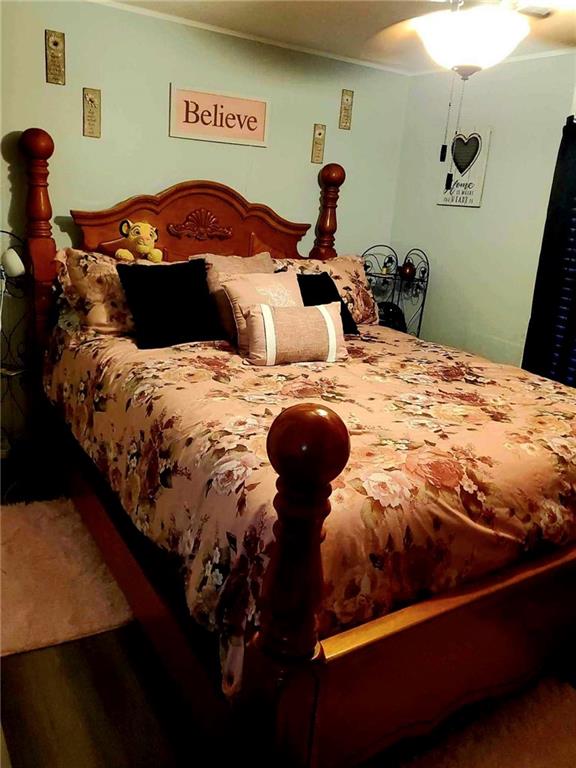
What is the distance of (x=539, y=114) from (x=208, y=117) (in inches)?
62.6

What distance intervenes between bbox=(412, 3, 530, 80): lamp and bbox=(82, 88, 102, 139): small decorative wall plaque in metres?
1.48

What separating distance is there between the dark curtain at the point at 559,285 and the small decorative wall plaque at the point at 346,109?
120 cm

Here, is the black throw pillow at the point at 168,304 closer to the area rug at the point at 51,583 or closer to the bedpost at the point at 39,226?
the bedpost at the point at 39,226

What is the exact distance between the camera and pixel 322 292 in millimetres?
2910

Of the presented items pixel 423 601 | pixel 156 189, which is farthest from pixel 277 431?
pixel 156 189

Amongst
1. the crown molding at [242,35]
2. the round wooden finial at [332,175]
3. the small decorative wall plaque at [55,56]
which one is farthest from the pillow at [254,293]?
the crown molding at [242,35]

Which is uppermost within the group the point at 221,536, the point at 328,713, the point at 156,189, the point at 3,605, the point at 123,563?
the point at 156,189

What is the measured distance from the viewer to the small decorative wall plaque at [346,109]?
3.43 m

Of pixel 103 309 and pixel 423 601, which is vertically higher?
pixel 103 309

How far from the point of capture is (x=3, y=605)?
202cm

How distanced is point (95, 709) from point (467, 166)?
9.81 ft

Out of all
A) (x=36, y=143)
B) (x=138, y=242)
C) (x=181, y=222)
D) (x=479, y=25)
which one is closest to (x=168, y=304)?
(x=138, y=242)

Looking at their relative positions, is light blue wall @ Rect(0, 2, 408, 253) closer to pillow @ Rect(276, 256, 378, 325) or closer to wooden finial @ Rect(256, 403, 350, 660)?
pillow @ Rect(276, 256, 378, 325)

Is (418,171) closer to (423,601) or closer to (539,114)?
(539,114)
